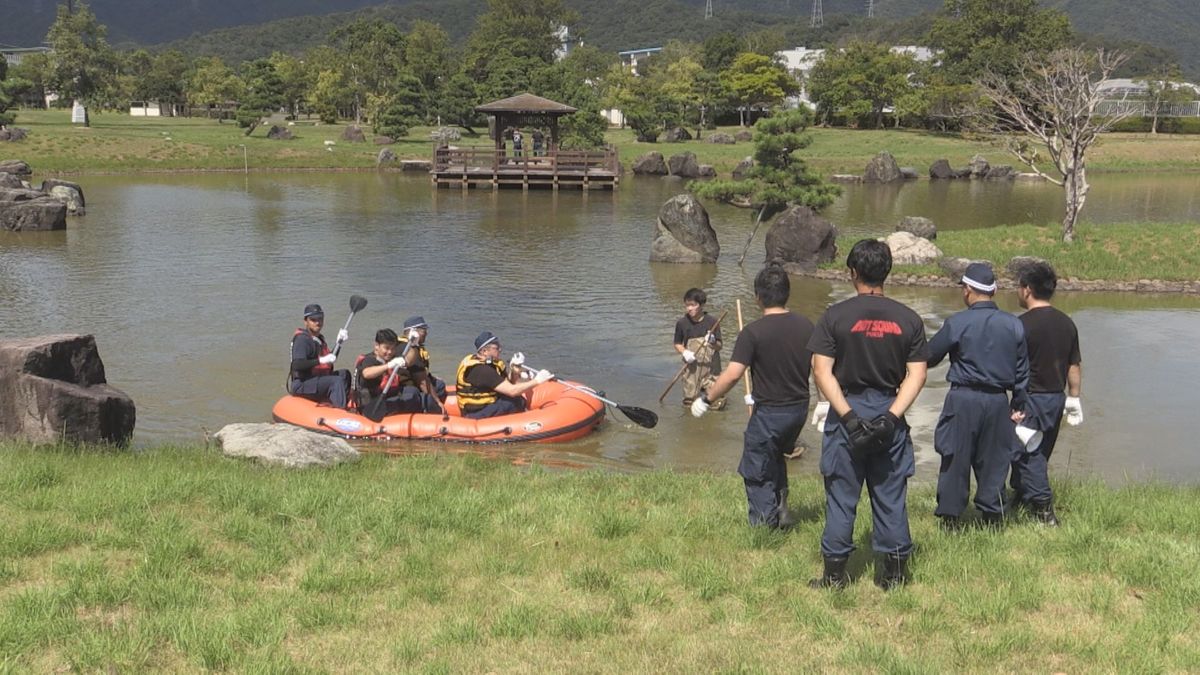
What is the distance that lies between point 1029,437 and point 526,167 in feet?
123

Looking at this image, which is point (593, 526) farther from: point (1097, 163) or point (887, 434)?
point (1097, 163)

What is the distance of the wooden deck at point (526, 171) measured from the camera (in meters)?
43.2

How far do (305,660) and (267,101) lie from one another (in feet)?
200

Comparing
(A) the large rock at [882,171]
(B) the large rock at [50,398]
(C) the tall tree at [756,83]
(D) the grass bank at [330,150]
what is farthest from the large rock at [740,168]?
(B) the large rock at [50,398]

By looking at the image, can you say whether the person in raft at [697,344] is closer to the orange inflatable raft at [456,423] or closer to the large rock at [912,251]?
the orange inflatable raft at [456,423]

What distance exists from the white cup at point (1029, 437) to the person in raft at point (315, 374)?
7617mm

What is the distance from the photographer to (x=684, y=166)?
51.1 m

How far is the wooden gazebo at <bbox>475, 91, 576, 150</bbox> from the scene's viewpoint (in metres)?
44.3

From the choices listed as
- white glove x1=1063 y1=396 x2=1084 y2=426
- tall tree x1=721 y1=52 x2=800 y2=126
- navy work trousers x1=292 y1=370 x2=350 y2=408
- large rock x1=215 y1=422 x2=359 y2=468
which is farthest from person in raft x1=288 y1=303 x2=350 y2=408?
tall tree x1=721 y1=52 x2=800 y2=126

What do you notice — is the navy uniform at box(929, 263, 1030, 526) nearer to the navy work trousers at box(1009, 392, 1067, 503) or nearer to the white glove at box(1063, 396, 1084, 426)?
the navy work trousers at box(1009, 392, 1067, 503)

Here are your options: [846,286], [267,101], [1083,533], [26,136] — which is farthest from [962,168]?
[1083,533]

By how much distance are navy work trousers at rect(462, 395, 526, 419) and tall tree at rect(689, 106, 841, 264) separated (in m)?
14.1

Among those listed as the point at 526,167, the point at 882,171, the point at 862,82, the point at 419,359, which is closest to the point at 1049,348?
the point at 419,359

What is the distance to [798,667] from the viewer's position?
4.95 metres
